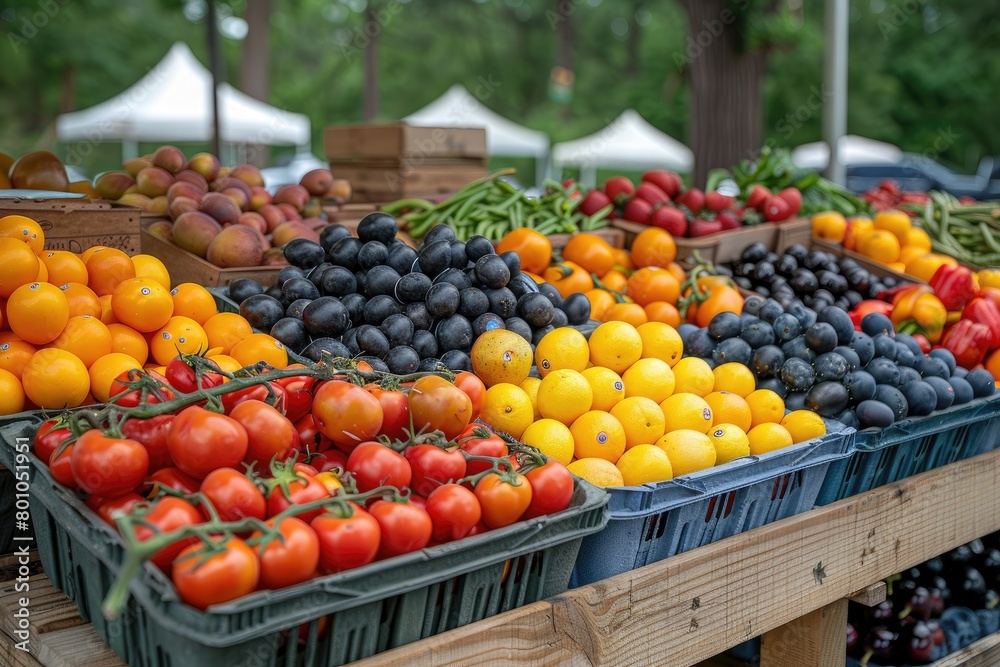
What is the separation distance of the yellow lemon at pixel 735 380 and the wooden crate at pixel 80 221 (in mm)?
2088

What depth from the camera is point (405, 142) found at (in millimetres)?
4922

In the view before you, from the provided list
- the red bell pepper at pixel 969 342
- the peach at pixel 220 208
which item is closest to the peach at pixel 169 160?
the peach at pixel 220 208

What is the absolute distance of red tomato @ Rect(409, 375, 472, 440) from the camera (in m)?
1.98

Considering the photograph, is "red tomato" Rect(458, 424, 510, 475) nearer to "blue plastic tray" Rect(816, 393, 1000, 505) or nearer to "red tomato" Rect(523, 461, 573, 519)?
"red tomato" Rect(523, 461, 573, 519)

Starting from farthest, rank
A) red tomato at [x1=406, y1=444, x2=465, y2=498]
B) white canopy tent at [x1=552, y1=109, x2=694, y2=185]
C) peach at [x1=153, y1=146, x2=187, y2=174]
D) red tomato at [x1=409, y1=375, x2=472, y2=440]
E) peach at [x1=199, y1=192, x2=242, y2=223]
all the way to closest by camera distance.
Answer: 1. white canopy tent at [x1=552, y1=109, x2=694, y2=185]
2. peach at [x1=153, y1=146, x2=187, y2=174]
3. peach at [x1=199, y1=192, x2=242, y2=223]
4. red tomato at [x1=409, y1=375, x2=472, y2=440]
5. red tomato at [x1=406, y1=444, x2=465, y2=498]

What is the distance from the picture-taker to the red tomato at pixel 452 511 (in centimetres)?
172

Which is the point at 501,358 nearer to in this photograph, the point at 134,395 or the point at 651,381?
the point at 651,381

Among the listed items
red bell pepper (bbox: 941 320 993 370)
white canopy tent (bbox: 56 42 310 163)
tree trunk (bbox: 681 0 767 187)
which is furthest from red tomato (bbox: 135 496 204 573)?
white canopy tent (bbox: 56 42 310 163)

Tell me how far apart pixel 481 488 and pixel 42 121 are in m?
28.7

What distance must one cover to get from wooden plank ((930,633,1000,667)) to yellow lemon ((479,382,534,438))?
6.47 feet

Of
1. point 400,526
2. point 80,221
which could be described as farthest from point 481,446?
point 80,221

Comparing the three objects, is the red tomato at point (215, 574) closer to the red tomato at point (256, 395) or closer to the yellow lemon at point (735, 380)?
the red tomato at point (256, 395)

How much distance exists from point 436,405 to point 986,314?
Result: 2.74 m

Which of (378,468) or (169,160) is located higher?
(169,160)
